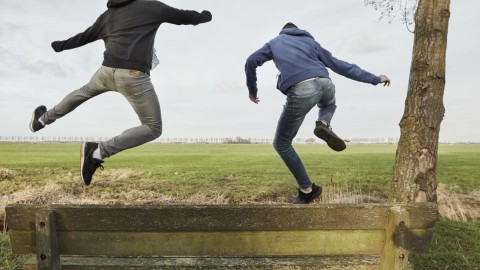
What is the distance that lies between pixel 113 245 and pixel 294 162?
263 centimetres

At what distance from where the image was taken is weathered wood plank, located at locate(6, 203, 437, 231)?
2.31 metres

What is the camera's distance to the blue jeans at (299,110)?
407cm

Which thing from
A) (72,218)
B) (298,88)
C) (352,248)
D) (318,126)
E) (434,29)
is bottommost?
(352,248)

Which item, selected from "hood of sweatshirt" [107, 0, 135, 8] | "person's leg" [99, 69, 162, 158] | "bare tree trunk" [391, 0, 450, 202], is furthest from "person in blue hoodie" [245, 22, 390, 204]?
"bare tree trunk" [391, 0, 450, 202]

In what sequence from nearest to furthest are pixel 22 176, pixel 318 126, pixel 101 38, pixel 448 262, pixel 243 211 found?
pixel 243 211 < pixel 101 38 < pixel 318 126 < pixel 448 262 < pixel 22 176

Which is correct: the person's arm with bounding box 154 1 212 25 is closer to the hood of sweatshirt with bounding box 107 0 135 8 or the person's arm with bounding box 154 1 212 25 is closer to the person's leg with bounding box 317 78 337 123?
the hood of sweatshirt with bounding box 107 0 135 8

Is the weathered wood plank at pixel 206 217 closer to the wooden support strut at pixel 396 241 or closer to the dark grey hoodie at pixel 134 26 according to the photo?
the wooden support strut at pixel 396 241

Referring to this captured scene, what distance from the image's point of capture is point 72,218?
7.72ft

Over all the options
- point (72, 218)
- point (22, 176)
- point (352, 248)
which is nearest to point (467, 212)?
point (352, 248)

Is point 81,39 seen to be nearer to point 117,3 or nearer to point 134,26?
point 117,3

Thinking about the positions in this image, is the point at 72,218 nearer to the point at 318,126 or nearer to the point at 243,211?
the point at 243,211

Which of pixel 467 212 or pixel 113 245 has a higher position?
pixel 113 245

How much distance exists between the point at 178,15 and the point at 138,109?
41.1 inches

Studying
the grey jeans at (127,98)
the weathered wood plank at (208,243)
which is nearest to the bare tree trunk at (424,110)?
the weathered wood plank at (208,243)
